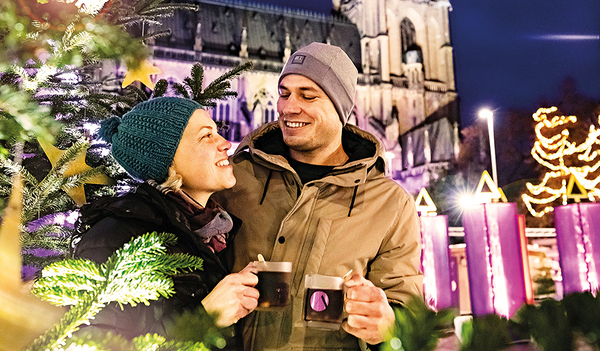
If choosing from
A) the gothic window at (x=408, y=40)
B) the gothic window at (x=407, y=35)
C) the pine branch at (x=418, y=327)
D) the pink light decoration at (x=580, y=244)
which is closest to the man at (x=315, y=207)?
the pine branch at (x=418, y=327)

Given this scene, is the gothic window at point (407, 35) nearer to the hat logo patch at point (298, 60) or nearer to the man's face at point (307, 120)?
the hat logo patch at point (298, 60)

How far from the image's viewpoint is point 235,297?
4.49ft

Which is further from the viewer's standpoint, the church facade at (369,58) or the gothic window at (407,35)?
the gothic window at (407,35)

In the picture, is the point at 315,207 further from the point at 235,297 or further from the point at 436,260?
the point at 436,260

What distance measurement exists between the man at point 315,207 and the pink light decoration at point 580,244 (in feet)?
11.3

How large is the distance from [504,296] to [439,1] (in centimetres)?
3642

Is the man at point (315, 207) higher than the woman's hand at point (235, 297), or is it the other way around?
the man at point (315, 207)

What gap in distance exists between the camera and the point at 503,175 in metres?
23.2

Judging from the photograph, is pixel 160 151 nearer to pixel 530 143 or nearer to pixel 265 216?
pixel 265 216

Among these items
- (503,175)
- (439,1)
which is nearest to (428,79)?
(439,1)

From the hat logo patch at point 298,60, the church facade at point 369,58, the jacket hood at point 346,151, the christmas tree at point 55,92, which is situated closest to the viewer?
the christmas tree at point 55,92

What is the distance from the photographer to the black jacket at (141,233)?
133cm

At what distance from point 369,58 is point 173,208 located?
3420 cm

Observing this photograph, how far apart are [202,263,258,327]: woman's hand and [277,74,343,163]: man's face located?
3.40 feet
